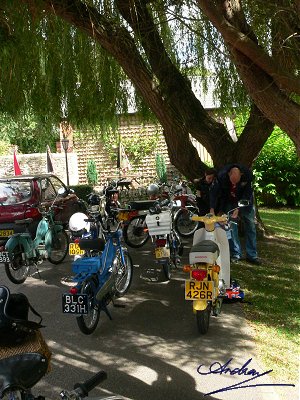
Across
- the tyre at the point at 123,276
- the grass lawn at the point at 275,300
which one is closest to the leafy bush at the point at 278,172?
the grass lawn at the point at 275,300

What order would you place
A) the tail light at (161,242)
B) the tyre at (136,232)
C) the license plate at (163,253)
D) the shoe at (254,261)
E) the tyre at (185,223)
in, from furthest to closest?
the tyre at (185,223)
the tyre at (136,232)
the shoe at (254,261)
the tail light at (161,242)
the license plate at (163,253)

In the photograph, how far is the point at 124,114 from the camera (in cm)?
1178

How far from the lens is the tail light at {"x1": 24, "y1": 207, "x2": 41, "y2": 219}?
35.7 ft

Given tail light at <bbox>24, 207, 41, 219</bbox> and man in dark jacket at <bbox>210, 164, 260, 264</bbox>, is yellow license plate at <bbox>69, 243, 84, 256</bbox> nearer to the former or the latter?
man in dark jacket at <bbox>210, 164, 260, 264</bbox>

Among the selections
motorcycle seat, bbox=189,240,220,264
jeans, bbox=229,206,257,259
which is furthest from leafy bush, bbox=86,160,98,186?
motorcycle seat, bbox=189,240,220,264

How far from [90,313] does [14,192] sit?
5998mm

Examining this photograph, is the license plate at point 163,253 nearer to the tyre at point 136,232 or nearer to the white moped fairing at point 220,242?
the white moped fairing at point 220,242

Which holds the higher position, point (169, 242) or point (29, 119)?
point (29, 119)

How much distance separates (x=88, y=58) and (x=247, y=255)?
4.73 meters

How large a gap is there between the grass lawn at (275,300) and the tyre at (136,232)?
7.98 feet

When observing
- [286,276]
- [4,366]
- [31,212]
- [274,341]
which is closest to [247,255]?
[286,276]

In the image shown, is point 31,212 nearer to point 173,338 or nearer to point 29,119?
point 29,119

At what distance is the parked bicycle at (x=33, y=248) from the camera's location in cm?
Result: 845

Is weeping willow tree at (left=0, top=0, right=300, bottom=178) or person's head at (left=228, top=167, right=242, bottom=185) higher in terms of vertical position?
weeping willow tree at (left=0, top=0, right=300, bottom=178)
